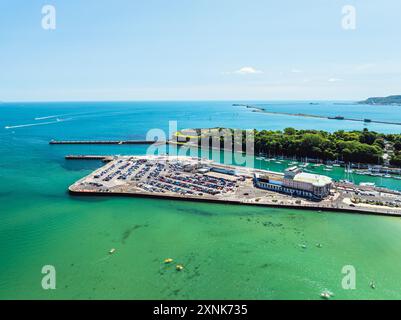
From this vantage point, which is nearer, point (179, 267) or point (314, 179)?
point (179, 267)

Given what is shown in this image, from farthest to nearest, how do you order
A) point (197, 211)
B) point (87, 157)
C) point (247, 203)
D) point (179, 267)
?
1. point (87, 157)
2. point (247, 203)
3. point (197, 211)
4. point (179, 267)

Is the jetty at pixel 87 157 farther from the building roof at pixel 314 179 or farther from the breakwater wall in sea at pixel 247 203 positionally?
the building roof at pixel 314 179

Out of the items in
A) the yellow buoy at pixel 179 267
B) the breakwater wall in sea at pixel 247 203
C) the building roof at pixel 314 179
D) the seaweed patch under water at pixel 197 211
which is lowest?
the yellow buoy at pixel 179 267

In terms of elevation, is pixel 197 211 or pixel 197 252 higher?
pixel 197 211

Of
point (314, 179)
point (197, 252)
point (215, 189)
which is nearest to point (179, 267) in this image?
point (197, 252)

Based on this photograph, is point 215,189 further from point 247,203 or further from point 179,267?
point 179,267

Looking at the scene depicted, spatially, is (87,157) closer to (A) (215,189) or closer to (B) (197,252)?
(A) (215,189)

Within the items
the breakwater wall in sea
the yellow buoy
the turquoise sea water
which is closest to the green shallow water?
the turquoise sea water

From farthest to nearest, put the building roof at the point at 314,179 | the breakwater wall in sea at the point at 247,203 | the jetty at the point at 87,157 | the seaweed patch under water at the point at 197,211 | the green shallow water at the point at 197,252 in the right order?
the jetty at the point at 87,157 → the building roof at the point at 314,179 → the seaweed patch under water at the point at 197,211 → the breakwater wall in sea at the point at 247,203 → the green shallow water at the point at 197,252

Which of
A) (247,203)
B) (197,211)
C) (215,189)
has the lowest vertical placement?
(197,211)

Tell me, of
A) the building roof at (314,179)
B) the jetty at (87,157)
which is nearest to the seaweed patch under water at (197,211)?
the building roof at (314,179)

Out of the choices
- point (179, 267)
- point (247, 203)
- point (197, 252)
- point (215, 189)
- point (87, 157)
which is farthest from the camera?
point (87, 157)

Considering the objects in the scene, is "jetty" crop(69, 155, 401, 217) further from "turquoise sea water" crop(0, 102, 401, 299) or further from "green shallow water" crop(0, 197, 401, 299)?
"green shallow water" crop(0, 197, 401, 299)
